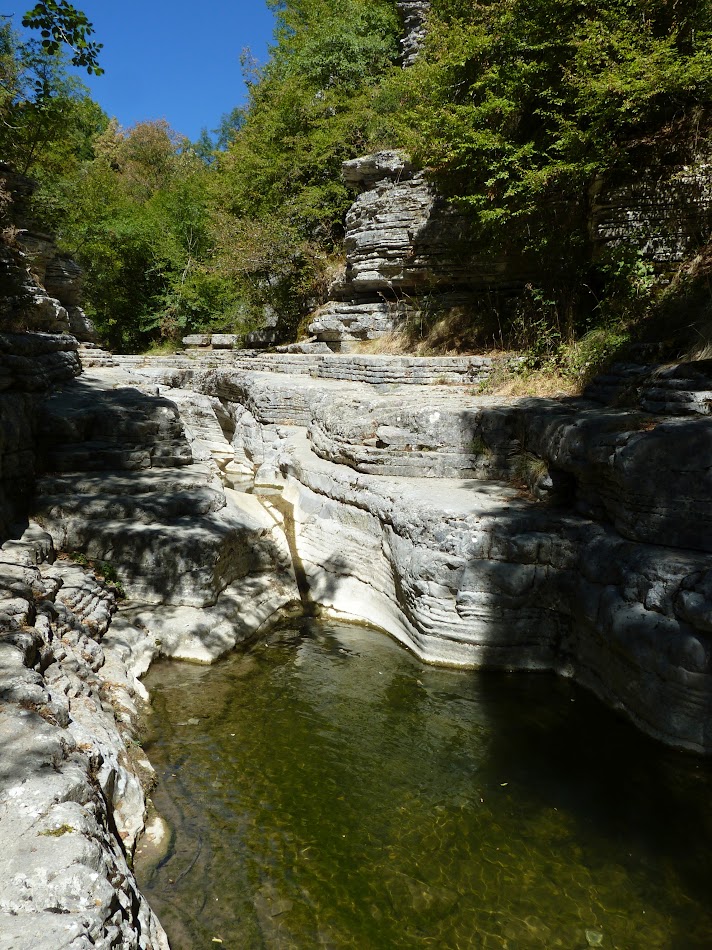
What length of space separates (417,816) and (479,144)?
34.7ft

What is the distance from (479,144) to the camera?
1079 cm

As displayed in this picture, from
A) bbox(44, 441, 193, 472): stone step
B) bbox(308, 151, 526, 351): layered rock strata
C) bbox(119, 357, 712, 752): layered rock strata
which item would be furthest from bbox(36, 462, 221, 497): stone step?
bbox(308, 151, 526, 351): layered rock strata

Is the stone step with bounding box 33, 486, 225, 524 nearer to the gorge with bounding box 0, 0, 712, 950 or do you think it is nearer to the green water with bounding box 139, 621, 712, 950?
the gorge with bounding box 0, 0, 712, 950

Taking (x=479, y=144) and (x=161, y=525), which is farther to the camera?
(x=479, y=144)

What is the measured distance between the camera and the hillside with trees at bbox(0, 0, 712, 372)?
9.09 metres

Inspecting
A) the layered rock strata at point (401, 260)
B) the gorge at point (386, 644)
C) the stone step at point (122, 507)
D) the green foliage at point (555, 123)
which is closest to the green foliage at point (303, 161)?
the layered rock strata at point (401, 260)

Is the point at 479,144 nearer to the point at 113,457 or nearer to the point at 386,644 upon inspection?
the point at 113,457

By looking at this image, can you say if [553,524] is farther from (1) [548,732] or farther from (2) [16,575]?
(2) [16,575]

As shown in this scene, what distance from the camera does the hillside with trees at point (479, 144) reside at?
9094mm

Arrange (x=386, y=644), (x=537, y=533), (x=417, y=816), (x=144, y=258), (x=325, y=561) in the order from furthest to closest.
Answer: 1. (x=144, y=258)
2. (x=325, y=561)
3. (x=386, y=644)
4. (x=537, y=533)
5. (x=417, y=816)

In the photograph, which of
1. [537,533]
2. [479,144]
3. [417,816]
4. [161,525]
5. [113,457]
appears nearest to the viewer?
[417,816]

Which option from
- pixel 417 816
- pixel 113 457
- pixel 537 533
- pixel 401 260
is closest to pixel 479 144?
pixel 401 260

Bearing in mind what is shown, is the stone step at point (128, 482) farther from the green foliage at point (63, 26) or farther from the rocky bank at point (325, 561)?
the green foliage at point (63, 26)

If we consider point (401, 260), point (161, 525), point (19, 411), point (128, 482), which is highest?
point (401, 260)
